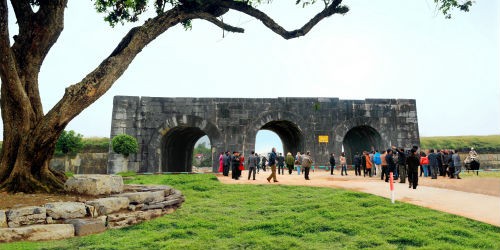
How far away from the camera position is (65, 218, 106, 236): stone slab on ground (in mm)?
7285

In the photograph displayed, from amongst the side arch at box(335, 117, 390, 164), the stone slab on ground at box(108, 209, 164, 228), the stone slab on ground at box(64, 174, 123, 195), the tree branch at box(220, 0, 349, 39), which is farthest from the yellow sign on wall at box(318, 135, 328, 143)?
the stone slab on ground at box(64, 174, 123, 195)

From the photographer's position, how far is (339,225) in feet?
24.0

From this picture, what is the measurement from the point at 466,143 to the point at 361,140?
9752mm

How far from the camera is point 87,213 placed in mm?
7840

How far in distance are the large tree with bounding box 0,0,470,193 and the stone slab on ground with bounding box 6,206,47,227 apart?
5.31 feet

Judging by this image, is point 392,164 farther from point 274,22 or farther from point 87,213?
point 87,213

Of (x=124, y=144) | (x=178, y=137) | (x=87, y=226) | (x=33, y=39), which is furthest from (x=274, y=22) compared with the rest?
(x=178, y=137)

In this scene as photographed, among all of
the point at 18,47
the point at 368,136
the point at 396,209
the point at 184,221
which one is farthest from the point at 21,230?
the point at 368,136

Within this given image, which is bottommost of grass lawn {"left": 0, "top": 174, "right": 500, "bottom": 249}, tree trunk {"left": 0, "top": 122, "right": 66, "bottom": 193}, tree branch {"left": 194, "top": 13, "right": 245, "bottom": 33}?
grass lawn {"left": 0, "top": 174, "right": 500, "bottom": 249}

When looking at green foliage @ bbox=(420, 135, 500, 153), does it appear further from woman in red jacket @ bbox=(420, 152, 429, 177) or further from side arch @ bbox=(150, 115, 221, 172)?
side arch @ bbox=(150, 115, 221, 172)

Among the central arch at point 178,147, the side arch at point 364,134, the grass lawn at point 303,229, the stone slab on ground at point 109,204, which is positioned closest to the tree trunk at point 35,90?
the stone slab on ground at point 109,204

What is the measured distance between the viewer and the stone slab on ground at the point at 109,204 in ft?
26.2

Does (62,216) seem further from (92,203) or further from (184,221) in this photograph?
(184,221)

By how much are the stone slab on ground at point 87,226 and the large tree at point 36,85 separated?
206 cm
